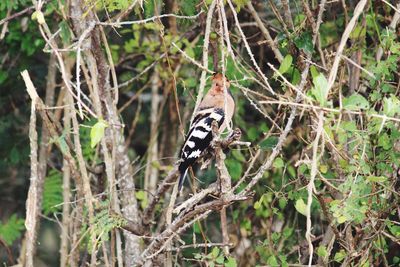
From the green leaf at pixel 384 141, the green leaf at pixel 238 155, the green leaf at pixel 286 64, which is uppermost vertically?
the green leaf at pixel 286 64

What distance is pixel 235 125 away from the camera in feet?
19.8

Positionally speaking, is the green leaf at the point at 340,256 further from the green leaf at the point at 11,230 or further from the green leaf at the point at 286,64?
the green leaf at the point at 11,230

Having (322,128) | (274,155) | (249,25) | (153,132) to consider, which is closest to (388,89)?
(274,155)

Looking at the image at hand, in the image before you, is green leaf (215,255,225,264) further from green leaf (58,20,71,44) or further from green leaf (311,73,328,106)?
green leaf (58,20,71,44)

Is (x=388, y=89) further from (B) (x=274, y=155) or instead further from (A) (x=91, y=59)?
(A) (x=91, y=59)

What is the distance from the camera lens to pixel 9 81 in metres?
6.56

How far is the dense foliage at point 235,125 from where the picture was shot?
4.21 meters

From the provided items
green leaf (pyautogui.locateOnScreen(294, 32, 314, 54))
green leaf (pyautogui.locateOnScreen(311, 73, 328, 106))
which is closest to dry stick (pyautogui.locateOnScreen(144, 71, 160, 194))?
green leaf (pyautogui.locateOnScreen(294, 32, 314, 54))

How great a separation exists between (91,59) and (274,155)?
115cm

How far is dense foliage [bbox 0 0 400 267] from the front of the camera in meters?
4.21

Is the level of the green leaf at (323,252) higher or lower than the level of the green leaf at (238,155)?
lower

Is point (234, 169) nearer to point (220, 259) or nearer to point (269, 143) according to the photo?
point (269, 143)

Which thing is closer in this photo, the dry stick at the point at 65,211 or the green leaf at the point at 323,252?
the green leaf at the point at 323,252

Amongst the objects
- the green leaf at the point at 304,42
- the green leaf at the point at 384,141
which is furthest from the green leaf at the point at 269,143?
the green leaf at the point at 384,141
